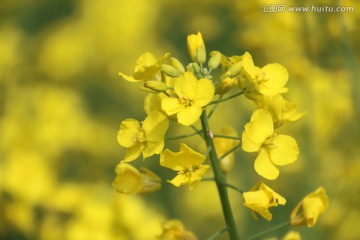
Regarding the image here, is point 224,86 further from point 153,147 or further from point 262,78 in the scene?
point 153,147

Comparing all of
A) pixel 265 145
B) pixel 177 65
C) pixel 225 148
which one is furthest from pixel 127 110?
pixel 265 145

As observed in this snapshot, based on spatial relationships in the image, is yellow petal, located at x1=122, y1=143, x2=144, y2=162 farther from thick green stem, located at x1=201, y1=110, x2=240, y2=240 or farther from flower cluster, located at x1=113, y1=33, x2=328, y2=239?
thick green stem, located at x1=201, y1=110, x2=240, y2=240

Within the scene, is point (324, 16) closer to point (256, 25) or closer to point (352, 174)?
point (352, 174)

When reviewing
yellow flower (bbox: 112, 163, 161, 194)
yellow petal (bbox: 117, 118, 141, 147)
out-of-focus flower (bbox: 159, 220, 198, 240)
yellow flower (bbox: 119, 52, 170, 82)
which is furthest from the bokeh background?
yellow flower (bbox: 119, 52, 170, 82)

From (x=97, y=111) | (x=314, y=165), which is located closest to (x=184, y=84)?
(x=314, y=165)

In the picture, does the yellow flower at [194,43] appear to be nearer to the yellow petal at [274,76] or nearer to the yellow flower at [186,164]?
the yellow petal at [274,76]

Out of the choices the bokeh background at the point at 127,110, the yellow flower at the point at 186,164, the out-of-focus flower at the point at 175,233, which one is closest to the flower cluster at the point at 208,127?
the yellow flower at the point at 186,164
